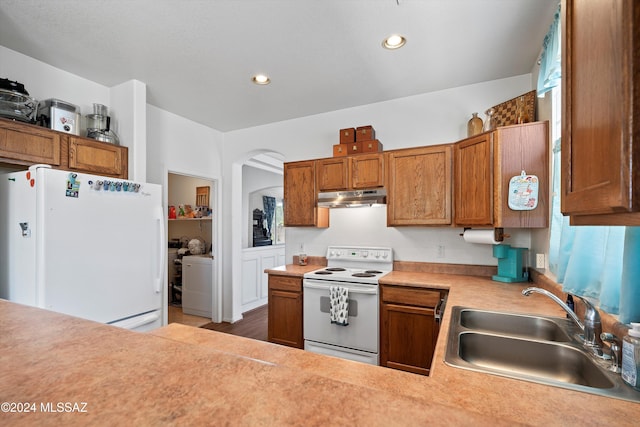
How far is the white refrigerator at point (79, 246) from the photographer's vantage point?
1.95m

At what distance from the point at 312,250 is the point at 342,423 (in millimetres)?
3392

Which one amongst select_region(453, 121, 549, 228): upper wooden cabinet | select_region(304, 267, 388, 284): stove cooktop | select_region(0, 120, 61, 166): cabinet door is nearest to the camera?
select_region(0, 120, 61, 166): cabinet door

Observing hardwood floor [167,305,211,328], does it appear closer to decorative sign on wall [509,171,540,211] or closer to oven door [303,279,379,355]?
oven door [303,279,379,355]

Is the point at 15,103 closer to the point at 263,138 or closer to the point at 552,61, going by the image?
the point at 263,138

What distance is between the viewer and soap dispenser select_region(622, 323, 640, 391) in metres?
0.87

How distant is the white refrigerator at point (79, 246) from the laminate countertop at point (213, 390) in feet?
3.87

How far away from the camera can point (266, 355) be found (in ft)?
3.49

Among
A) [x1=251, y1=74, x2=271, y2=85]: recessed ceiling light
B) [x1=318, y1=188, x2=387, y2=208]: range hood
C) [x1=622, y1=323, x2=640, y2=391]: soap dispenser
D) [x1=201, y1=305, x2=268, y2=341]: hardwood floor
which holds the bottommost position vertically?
[x1=201, y1=305, x2=268, y2=341]: hardwood floor

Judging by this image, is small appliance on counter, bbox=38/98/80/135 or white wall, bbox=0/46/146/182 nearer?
small appliance on counter, bbox=38/98/80/135

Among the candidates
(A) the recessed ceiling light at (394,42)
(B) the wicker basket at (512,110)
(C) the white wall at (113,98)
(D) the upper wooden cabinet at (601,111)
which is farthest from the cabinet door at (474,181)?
(C) the white wall at (113,98)

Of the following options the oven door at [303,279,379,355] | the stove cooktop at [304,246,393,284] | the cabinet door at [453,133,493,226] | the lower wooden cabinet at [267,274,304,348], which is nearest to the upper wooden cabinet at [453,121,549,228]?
the cabinet door at [453,133,493,226]

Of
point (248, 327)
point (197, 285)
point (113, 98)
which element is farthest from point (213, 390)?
point (197, 285)

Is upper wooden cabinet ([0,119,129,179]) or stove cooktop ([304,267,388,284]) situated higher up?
upper wooden cabinet ([0,119,129,179])

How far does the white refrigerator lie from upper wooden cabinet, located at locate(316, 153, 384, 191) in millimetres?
1713
